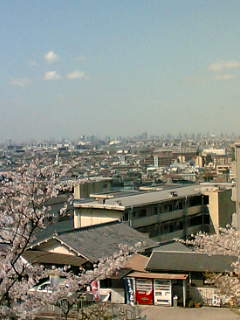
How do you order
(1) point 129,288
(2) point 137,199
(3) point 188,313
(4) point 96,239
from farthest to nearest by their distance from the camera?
(2) point 137,199 < (4) point 96,239 < (1) point 129,288 < (3) point 188,313

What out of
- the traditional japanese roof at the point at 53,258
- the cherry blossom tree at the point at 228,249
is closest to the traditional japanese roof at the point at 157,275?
the traditional japanese roof at the point at 53,258

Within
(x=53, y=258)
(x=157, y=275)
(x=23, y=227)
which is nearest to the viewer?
(x=23, y=227)

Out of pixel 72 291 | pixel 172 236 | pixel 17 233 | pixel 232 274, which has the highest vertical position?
pixel 17 233

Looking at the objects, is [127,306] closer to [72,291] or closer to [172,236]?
[72,291]

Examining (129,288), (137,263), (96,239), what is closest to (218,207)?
(96,239)

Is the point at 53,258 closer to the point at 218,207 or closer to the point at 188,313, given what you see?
the point at 188,313

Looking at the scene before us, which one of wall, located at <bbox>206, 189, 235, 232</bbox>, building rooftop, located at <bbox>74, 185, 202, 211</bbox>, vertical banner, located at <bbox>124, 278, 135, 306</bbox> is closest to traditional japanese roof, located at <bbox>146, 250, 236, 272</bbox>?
vertical banner, located at <bbox>124, 278, 135, 306</bbox>

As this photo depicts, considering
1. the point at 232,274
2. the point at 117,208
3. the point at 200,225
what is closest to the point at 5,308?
the point at 232,274
